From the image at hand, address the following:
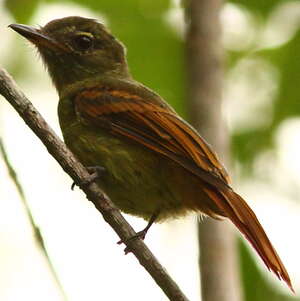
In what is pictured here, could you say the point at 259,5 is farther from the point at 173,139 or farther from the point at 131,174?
the point at 131,174

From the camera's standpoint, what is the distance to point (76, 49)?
6094 millimetres

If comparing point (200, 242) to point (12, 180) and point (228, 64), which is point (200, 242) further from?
point (228, 64)

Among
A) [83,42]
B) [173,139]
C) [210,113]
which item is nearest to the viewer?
[210,113]

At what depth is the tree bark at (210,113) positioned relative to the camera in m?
4.37

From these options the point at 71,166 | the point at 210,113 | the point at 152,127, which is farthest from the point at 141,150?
the point at 71,166

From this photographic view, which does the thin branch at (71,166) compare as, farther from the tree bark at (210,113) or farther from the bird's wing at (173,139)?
the bird's wing at (173,139)

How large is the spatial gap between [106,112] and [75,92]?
41 cm

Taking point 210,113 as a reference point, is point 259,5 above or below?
above

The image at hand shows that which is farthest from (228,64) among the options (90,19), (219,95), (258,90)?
(219,95)

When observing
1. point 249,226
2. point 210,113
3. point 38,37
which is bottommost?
point 249,226

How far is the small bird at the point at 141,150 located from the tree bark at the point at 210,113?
148 mm

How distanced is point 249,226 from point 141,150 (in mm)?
858

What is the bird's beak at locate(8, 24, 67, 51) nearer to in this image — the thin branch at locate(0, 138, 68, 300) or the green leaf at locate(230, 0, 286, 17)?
the green leaf at locate(230, 0, 286, 17)

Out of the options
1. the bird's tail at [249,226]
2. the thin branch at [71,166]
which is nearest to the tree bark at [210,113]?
the bird's tail at [249,226]
